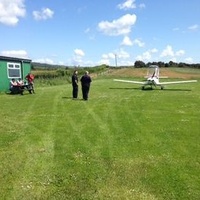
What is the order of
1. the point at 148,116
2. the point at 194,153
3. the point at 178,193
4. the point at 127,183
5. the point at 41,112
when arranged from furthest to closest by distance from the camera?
the point at 41,112 → the point at 148,116 → the point at 194,153 → the point at 127,183 → the point at 178,193

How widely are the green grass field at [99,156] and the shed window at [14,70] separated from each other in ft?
46.0

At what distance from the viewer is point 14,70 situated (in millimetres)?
30828

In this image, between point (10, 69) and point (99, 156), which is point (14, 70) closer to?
point (10, 69)

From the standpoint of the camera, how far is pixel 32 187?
23.7ft

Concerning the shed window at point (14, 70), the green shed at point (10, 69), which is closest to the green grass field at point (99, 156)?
the green shed at point (10, 69)

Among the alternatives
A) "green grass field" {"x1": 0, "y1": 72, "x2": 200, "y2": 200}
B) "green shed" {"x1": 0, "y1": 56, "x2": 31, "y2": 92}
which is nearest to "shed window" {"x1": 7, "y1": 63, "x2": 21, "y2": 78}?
"green shed" {"x1": 0, "y1": 56, "x2": 31, "y2": 92}

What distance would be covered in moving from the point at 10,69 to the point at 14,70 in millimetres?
884

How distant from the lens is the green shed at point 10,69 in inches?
1130

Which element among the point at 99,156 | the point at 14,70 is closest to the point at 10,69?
the point at 14,70

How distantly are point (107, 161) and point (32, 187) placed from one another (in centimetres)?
234

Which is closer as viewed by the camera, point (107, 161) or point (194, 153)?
point (107, 161)

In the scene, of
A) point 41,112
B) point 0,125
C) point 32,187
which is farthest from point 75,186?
point 41,112

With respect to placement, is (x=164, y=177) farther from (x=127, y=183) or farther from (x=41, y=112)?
(x=41, y=112)

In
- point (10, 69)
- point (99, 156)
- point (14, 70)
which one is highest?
point (10, 69)
